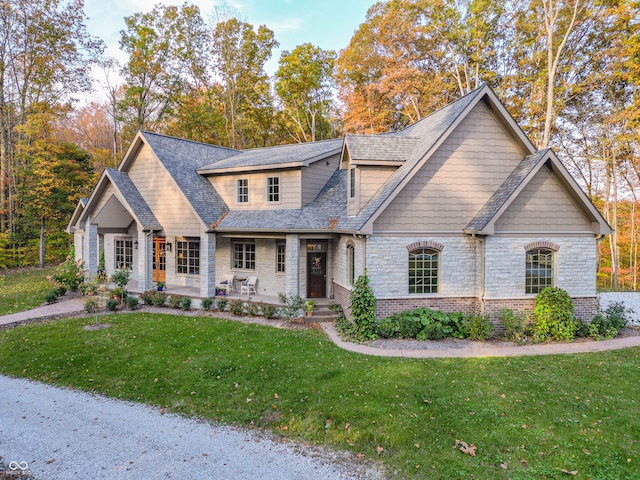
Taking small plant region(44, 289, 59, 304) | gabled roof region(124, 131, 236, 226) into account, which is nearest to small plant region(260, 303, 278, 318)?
gabled roof region(124, 131, 236, 226)

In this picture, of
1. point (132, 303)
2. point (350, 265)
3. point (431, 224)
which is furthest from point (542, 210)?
point (132, 303)

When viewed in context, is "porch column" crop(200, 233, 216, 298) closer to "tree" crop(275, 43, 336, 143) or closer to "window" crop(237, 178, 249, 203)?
"window" crop(237, 178, 249, 203)

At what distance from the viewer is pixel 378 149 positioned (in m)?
12.4

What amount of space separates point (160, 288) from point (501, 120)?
15464 millimetres

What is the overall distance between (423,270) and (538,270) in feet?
12.7

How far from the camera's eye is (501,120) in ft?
37.2

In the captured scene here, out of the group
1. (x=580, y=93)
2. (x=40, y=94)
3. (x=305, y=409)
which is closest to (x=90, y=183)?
(x=40, y=94)

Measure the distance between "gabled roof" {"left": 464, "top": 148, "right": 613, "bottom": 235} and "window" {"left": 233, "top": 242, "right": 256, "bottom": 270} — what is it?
9164 millimetres

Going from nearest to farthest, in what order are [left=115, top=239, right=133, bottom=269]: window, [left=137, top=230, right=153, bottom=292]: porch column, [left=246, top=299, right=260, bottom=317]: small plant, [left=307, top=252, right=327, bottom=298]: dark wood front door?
1. [left=246, top=299, right=260, bottom=317]: small plant
2. [left=307, top=252, right=327, bottom=298]: dark wood front door
3. [left=137, top=230, right=153, bottom=292]: porch column
4. [left=115, top=239, right=133, bottom=269]: window

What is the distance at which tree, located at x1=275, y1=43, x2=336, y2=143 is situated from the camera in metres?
31.2

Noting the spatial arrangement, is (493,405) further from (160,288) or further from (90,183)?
(90,183)

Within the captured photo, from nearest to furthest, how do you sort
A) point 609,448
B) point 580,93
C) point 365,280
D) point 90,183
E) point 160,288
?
point 609,448 < point 365,280 < point 160,288 < point 580,93 < point 90,183

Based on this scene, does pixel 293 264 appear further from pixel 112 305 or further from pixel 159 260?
pixel 159 260

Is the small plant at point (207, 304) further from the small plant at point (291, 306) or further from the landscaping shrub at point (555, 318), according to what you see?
the landscaping shrub at point (555, 318)
